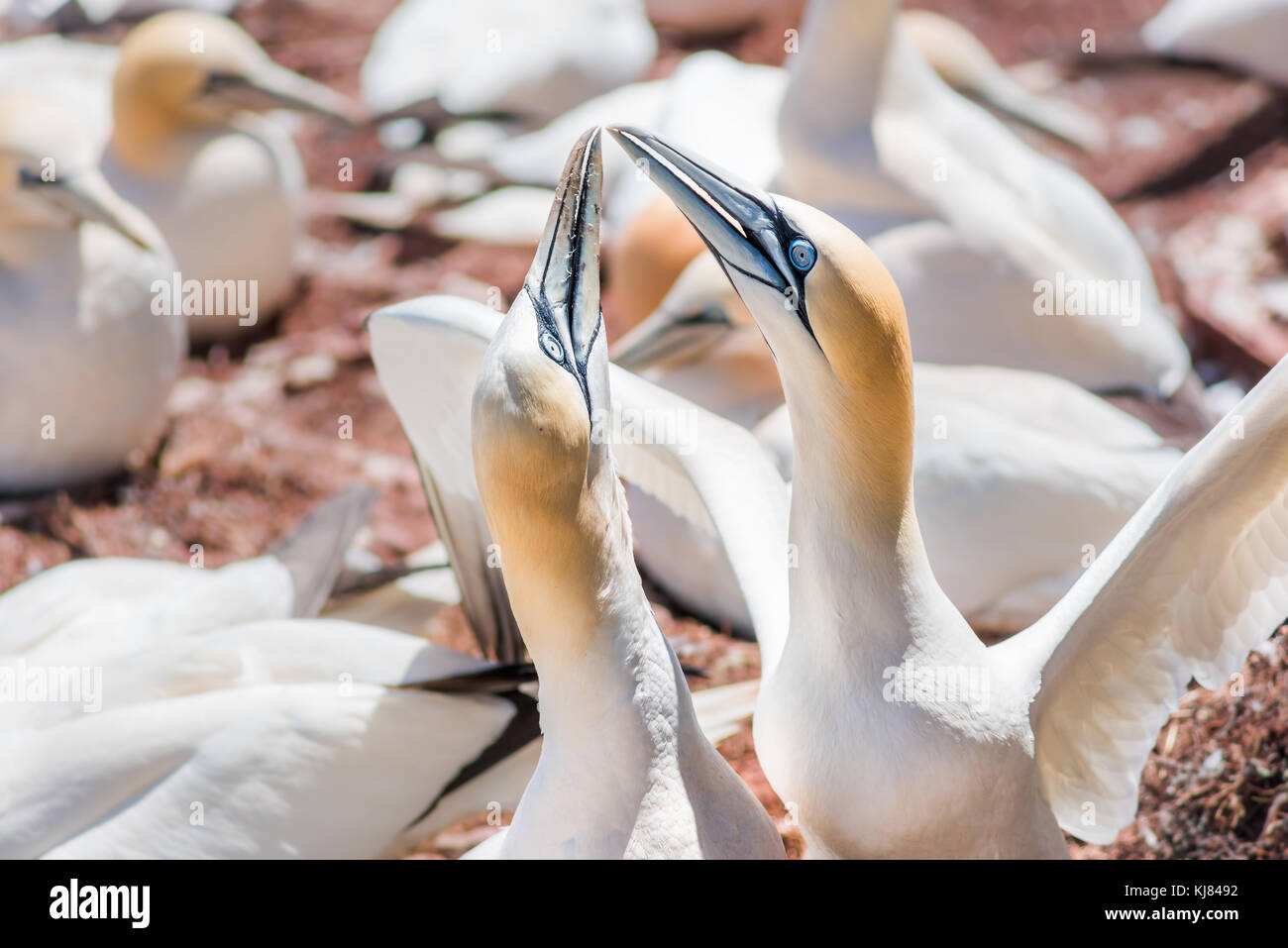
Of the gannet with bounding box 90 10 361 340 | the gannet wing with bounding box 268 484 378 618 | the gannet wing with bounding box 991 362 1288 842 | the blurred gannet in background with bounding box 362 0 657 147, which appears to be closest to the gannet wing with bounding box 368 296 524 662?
the gannet wing with bounding box 268 484 378 618

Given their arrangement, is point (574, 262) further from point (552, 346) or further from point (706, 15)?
point (706, 15)

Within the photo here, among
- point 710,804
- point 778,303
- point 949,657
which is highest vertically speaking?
point 778,303

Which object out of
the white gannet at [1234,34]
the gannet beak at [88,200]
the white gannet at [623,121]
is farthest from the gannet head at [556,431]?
the white gannet at [1234,34]

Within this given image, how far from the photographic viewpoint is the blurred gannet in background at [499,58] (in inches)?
279

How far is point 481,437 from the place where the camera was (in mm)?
2383

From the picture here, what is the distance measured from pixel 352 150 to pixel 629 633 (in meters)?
6.01

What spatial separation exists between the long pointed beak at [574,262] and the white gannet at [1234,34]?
5.84 m

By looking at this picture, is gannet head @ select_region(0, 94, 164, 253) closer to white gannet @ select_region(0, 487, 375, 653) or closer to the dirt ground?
the dirt ground

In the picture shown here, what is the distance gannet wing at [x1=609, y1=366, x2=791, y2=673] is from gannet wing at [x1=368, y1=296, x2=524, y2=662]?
0.34 m
